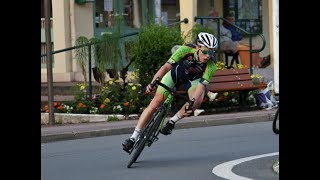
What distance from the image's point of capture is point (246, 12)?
2475 centimetres

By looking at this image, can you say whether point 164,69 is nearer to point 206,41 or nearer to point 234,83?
point 206,41

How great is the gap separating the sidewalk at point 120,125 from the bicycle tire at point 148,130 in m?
3.56

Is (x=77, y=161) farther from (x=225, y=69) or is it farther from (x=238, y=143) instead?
(x=225, y=69)

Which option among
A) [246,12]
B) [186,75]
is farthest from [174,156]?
[246,12]

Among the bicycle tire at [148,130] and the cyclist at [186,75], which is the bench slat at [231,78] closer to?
the cyclist at [186,75]

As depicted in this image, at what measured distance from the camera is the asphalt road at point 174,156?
30.5 ft

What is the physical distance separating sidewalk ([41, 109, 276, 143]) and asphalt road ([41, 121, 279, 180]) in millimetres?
155

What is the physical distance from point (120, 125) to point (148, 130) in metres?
4.62

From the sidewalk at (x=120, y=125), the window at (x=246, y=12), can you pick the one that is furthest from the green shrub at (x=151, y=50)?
the window at (x=246, y=12)

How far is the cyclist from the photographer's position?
975 cm

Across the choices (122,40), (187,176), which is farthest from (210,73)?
(122,40)

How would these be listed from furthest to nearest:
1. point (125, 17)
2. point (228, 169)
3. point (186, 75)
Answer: point (125, 17), point (186, 75), point (228, 169)

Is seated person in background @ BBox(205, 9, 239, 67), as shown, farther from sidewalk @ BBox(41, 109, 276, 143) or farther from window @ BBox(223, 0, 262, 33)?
sidewalk @ BBox(41, 109, 276, 143)
